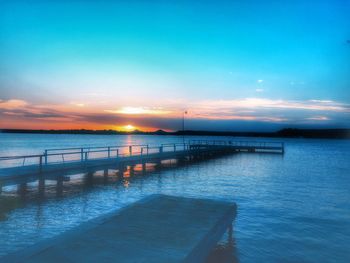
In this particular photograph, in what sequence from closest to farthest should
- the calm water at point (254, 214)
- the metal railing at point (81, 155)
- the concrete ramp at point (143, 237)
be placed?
the concrete ramp at point (143, 237) → the calm water at point (254, 214) → the metal railing at point (81, 155)

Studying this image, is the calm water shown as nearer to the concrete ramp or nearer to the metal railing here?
the concrete ramp

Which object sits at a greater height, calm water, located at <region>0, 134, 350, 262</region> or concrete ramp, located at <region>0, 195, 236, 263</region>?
concrete ramp, located at <region>0, 195, 236, 263</region>

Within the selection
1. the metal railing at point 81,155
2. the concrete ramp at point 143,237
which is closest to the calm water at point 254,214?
the concrete ramp at point 143,237

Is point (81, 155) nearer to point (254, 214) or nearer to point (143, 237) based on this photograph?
point (254, 214)

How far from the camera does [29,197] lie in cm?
1777

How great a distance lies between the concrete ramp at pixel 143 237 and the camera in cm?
615

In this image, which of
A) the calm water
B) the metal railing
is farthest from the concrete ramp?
the metal railing

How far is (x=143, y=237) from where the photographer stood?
24.3ft

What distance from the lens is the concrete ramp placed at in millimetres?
6152

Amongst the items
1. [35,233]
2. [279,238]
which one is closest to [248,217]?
[279,238]

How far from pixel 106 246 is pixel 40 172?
13.5 m

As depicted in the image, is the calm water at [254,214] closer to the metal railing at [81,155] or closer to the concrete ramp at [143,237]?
the concrete ramp at [143,237]

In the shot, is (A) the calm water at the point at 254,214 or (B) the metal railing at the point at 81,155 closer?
(A) the calm water at the point at 254,214

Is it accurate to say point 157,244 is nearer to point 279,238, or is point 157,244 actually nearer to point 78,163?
point 279,238
